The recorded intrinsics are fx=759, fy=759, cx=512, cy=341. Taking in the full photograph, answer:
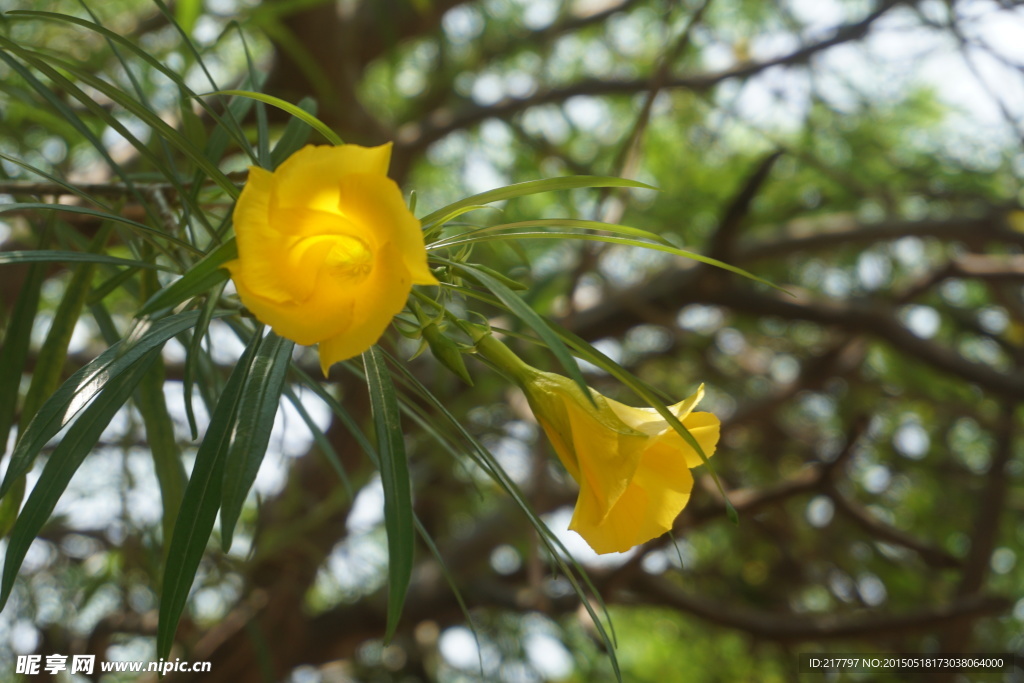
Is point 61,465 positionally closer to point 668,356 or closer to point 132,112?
point 132,112

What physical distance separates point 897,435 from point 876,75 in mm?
1051

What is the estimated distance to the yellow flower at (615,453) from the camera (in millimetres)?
373

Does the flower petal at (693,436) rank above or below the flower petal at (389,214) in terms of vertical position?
below

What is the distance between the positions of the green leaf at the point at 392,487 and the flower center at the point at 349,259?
0.06 metres

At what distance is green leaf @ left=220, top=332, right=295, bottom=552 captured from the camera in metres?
0.32

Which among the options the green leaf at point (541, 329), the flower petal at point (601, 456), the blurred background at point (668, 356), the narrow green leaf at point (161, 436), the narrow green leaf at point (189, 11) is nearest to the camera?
the green leaf at point (541, 329)

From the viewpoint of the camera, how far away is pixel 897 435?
2.30m

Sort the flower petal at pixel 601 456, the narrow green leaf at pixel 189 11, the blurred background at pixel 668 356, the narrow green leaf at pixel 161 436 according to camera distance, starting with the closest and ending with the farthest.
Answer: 1. the flower petal at pixel 601 456
2. the narrow green leaf at pixel 161 436
3. the narrow green leaf at pixel 189 11
4. the blurred background at pixel 668 356

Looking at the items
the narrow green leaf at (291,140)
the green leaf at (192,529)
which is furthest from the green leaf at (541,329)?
the narrow green leaf at (291,140)

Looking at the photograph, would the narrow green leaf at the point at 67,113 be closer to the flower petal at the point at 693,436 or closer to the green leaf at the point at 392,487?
the green leaf at the point at 392,487

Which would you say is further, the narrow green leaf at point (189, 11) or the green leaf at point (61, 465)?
the narrow green leaf at point (189, 11)

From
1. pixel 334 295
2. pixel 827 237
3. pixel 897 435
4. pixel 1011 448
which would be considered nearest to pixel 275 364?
pixel 334 295

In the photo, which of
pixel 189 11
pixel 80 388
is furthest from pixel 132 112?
pixel 189 11

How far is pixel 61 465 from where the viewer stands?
0.36 meters
